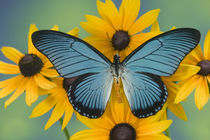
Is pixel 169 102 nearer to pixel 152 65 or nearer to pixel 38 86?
pixel 152 65

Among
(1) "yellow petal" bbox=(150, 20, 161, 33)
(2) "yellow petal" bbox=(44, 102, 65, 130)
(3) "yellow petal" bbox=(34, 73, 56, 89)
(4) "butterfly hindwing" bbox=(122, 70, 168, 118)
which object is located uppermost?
(1) "yellow petal" bbox=(150, 20, 161, 33)

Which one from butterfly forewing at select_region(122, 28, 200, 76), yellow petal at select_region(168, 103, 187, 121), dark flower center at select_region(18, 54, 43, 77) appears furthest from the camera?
dark flower center at select_region(18, 54, 43, 77)

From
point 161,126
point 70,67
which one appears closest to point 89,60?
point 70,67

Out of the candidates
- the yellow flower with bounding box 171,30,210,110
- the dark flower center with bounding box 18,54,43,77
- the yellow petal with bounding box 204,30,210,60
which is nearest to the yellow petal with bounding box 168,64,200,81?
the yellow flower with bounding box 171,30,210,110

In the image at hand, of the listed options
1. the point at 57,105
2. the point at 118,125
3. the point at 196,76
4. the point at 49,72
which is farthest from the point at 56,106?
the point at 196,76

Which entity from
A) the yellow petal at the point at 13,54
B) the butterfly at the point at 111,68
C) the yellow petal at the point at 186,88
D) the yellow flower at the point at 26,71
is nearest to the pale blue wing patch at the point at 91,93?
the butterfly at the point at 111,68

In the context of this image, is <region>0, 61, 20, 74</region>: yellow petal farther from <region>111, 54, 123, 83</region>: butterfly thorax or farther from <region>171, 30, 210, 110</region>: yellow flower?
<region>171, 30, 210, 110</region>: yellow flower
